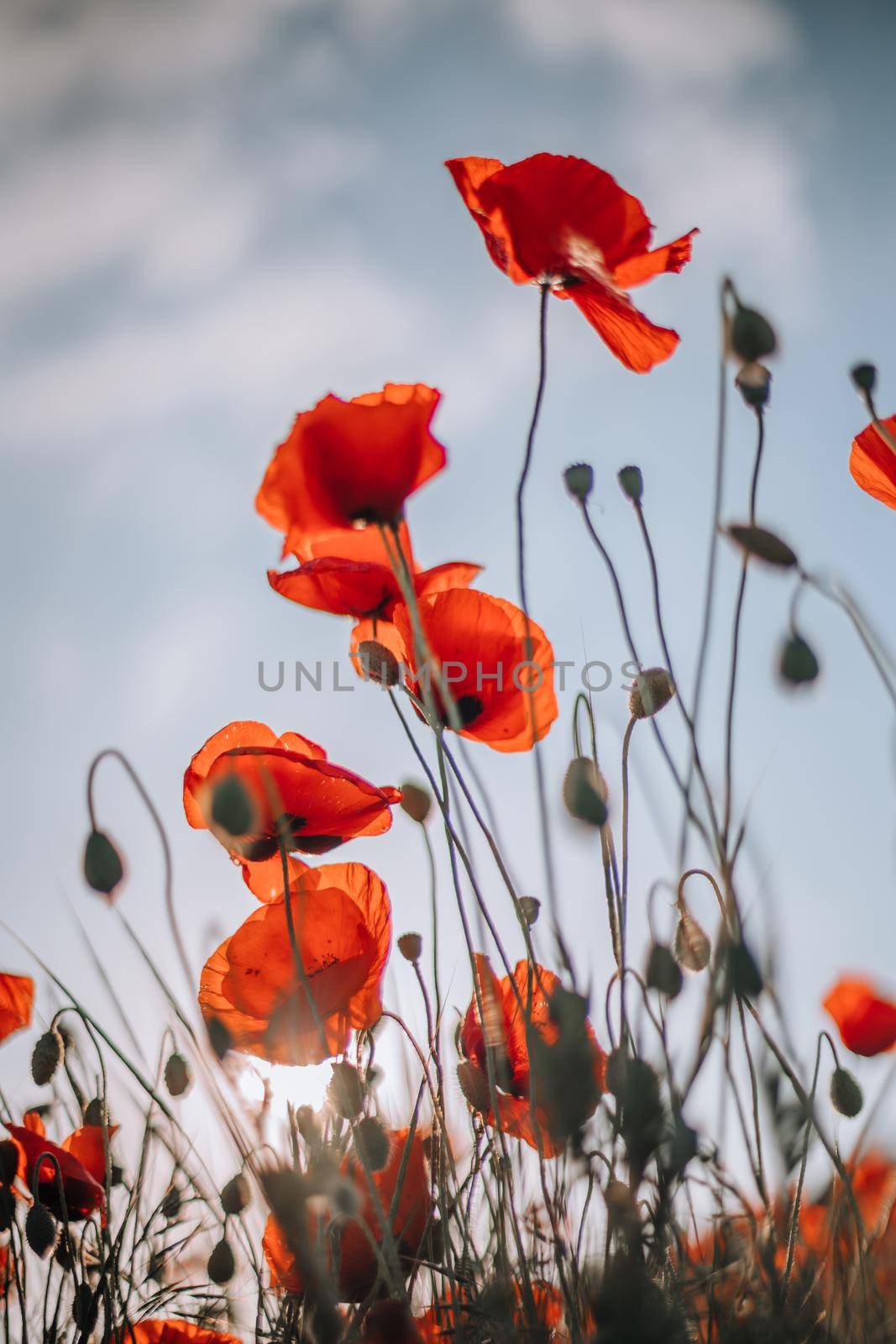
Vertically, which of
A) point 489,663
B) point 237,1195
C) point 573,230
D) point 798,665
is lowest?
point 237,1195

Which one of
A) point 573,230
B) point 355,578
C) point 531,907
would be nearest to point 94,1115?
point 531,907

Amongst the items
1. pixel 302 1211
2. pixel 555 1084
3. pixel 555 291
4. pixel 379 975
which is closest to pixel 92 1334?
pixel 379 975

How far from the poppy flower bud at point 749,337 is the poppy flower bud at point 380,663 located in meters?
0.60

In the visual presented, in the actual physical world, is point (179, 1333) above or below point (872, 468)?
below

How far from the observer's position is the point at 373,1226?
115 cm

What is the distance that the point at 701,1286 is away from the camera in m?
0.89

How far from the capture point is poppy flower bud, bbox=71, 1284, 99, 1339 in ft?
3.49

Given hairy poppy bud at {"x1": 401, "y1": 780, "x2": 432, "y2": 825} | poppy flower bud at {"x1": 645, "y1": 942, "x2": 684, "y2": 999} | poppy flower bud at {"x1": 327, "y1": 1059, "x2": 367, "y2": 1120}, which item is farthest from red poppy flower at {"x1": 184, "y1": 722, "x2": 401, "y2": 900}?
poppy flower bud at {"x1": 645, "y1": 942, "x2": 684, "y2": 999}

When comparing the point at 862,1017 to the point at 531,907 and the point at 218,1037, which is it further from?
the point at 218,1037

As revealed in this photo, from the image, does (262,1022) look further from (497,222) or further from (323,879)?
(497,222)

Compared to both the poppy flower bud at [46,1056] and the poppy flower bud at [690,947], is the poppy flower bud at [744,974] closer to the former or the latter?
the poppy flower bud at [690,947]

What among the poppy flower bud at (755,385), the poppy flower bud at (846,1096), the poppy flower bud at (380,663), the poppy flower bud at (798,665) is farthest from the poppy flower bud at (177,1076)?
the poppy flower bud at (755,385)

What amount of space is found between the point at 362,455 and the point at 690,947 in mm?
681

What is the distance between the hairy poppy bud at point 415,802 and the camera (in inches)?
54.5
